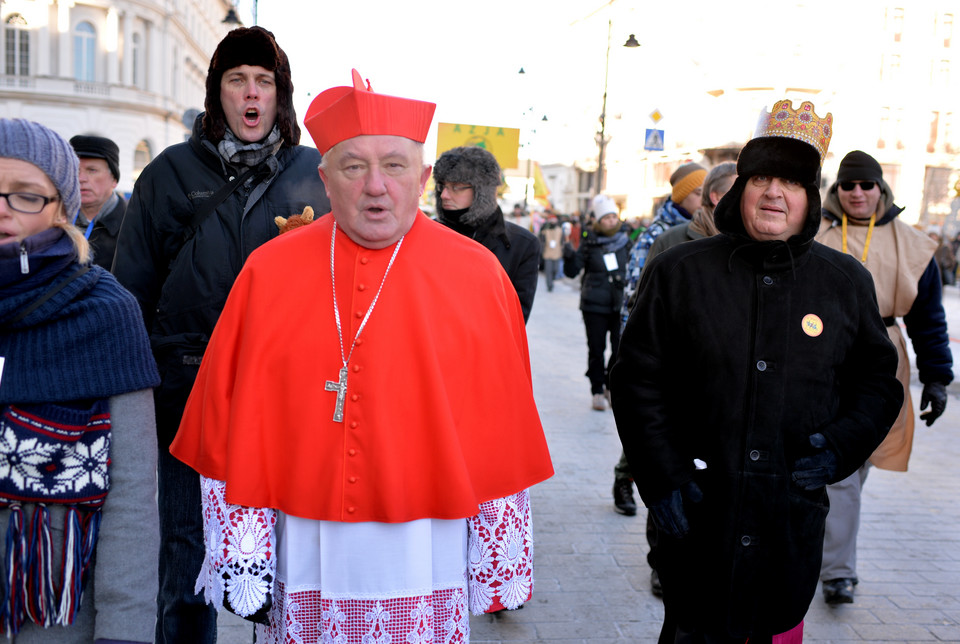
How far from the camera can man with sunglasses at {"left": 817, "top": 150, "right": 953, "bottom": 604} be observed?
4402 millimetres

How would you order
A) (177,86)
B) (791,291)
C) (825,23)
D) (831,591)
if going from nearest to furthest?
(791,291) < (831,591) < (825,23) < (177,86)

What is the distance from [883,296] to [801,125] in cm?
191

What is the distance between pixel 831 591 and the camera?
14.4 feet

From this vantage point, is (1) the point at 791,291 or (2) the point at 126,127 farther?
(2) the point at 126,127

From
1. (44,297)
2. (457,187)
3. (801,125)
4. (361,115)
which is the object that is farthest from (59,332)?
(457,187)

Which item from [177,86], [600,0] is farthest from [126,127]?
[600,0]

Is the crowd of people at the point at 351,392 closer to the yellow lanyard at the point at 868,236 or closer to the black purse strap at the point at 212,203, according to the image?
the black purse strap at the point at 212,203

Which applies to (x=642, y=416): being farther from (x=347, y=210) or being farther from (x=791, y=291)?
(x=347, y=210)

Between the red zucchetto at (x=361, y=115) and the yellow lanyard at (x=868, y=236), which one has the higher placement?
the red zucchetto at (x=361, y=115)

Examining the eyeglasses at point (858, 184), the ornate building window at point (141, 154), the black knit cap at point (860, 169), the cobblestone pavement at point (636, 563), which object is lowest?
the cobblestone pavement at point (636, 563)

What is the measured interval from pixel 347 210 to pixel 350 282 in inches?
7.8

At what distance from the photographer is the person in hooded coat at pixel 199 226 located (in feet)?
9.91

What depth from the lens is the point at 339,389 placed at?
2285 mm

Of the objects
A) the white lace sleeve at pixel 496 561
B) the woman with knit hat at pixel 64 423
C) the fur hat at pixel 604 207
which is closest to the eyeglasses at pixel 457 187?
the white lace sleeve at pixel 496 561
